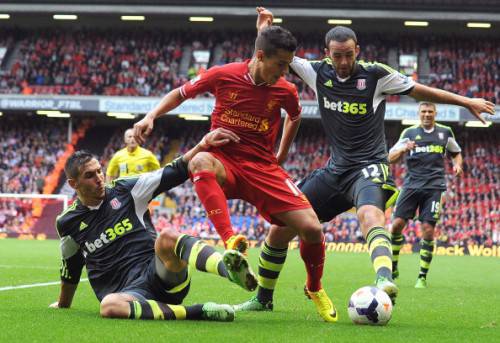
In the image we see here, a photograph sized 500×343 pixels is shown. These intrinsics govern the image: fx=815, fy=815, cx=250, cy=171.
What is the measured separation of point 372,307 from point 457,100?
1.81 meters

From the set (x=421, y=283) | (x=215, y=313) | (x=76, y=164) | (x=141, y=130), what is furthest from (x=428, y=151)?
(x=76, y=164)

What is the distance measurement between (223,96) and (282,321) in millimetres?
1893

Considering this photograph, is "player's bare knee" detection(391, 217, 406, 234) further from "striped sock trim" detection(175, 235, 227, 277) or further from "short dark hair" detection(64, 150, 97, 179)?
→ "striped sock trim" detection(175, 235, 227, 277)

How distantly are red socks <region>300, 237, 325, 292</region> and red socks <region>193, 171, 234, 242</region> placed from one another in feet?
3.17

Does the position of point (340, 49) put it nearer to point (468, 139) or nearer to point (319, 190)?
point (319, 190)

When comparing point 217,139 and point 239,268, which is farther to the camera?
point 217,139

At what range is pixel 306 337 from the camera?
5066 mm

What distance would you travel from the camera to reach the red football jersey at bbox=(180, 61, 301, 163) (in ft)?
21.7

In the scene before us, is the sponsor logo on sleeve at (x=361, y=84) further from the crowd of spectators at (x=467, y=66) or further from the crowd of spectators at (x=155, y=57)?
the crowd of spectators at (x=467, y=66)

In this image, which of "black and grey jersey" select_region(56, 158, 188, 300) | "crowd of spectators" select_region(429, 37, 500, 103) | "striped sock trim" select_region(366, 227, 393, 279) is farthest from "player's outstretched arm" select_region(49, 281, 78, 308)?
"crowd of spectators" select_region(429, 37, 500, 103)

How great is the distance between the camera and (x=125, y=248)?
6.11 meters

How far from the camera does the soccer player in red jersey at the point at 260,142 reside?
20.8 feet

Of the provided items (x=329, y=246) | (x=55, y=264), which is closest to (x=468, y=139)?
(x=329, y=246)

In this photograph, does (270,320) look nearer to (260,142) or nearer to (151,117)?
(260,142)
